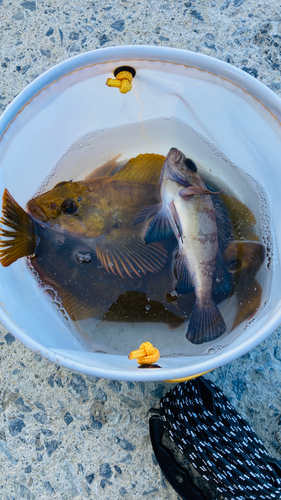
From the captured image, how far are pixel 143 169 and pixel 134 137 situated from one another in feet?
0.51

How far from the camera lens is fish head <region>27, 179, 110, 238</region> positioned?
4.66 ft

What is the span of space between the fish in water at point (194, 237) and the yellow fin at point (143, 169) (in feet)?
0.38

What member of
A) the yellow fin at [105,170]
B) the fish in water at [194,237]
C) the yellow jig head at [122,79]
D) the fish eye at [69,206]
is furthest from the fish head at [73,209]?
the yellow jig head at [122,79]

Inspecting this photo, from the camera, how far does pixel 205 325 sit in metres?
1.37

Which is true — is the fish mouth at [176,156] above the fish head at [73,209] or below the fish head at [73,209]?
above

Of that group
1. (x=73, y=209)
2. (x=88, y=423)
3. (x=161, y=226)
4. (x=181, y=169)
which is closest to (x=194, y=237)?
(x=161, y=226)

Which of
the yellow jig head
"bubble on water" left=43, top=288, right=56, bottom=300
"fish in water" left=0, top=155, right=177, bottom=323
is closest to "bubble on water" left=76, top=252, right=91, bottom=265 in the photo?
"fish in water" left=0, top=155, right=177, bottom=323

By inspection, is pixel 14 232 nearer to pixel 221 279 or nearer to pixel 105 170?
pixel 105 170

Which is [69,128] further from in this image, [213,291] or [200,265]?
[213,291]

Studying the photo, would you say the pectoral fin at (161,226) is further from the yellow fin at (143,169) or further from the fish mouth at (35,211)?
the fish mouth at (35,211)

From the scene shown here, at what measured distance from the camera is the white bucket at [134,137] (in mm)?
1113

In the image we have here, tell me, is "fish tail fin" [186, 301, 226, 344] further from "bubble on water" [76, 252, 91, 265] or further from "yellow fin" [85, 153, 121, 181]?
"yellow fin" [85, 153, 121, 181]

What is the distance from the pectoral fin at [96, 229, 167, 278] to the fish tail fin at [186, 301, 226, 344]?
0.24 meters

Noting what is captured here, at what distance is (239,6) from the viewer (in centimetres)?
183
